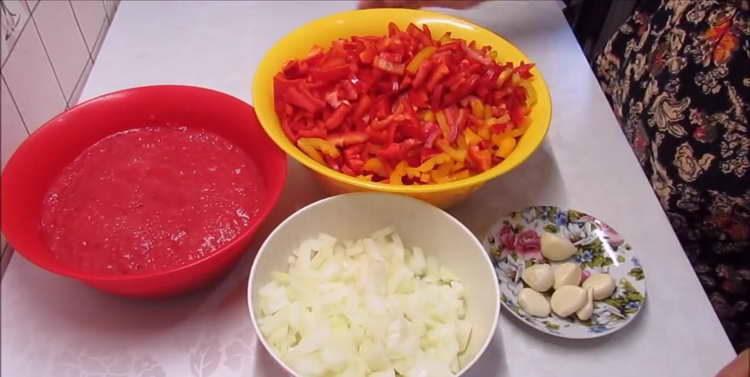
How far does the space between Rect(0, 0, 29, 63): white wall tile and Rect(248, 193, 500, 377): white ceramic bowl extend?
384 millimetres

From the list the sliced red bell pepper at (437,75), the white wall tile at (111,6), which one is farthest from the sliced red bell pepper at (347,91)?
the white wall tile at (111,6)

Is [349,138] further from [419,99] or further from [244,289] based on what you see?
[244,289]

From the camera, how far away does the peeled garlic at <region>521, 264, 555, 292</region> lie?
0.89 m

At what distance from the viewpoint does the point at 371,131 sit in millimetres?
949

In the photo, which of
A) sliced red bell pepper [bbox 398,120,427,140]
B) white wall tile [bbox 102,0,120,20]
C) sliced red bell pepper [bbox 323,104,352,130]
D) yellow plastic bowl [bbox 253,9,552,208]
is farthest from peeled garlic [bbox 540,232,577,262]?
white wall tile [bbox 102,0,120,20]

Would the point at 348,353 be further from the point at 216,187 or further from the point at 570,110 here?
the point at 570,110

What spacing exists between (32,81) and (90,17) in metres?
0.33

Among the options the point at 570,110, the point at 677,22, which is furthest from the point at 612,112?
the point at 677,22

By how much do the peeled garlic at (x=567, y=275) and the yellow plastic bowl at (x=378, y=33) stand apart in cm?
15

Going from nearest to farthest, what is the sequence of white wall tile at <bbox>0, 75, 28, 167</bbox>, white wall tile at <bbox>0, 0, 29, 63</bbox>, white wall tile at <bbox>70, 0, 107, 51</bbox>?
1. white wall tile at <bbox>0, 75, 28, 167</bbox>
2. white wall tile at <bbox>0, 0, 29, 63</bbox>
3. white wall tile at <bbox>70, 0, 107, 51</bbox>

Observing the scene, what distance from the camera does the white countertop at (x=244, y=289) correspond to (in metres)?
0.84

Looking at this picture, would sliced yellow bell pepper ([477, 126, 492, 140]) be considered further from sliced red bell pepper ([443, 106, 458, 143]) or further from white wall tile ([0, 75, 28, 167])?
white wall tile ([0, 75, 28, 167])

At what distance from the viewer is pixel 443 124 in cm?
97

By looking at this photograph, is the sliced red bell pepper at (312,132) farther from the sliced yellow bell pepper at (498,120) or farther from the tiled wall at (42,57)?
the tiled wall at (42,57)
